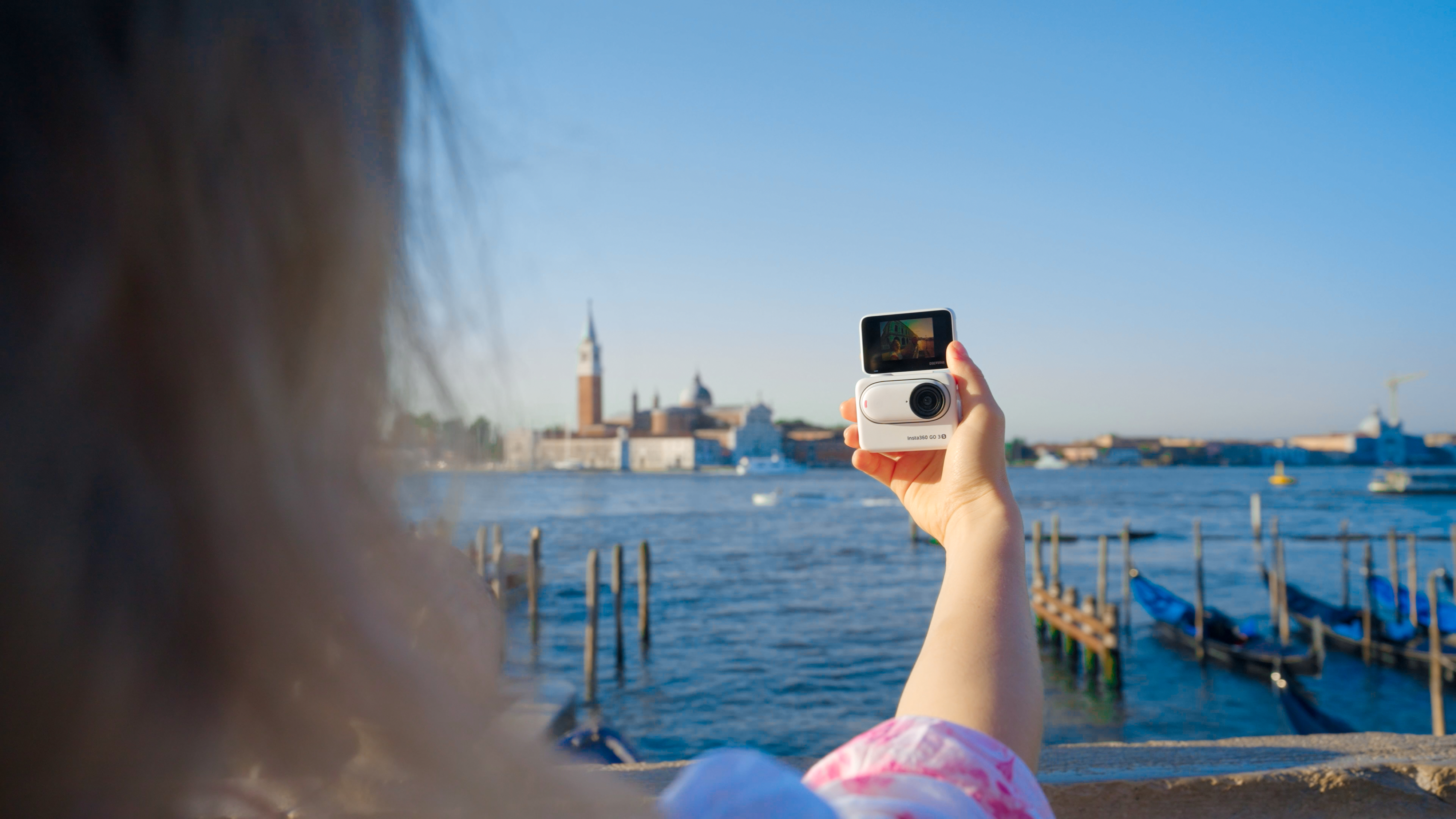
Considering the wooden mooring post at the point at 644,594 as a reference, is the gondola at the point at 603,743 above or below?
above

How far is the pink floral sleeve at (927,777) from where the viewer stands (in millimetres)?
386

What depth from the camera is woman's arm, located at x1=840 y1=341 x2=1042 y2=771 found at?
46cm

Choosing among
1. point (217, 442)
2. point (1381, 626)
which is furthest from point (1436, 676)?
point (217, 442)

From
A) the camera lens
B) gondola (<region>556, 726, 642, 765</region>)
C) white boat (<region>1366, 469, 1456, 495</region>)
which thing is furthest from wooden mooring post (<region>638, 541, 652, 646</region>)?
white boat (<region>1366, 469, 1456, 495</region>)

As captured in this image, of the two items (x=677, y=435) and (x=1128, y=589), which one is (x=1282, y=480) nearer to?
(x=677, y=435)

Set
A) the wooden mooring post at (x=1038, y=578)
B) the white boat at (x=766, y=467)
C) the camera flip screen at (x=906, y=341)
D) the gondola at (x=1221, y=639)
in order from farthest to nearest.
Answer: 1. the white boat at (x=766, y=467)
2. the wooden mooring post at (x=1038, y=578)
3. the gondola at (x=1221, y=639)
4. the camera flip screen at (x=906, y=341)

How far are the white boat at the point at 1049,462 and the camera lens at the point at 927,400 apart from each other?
71870mm

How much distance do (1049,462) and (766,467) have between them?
84.6ft

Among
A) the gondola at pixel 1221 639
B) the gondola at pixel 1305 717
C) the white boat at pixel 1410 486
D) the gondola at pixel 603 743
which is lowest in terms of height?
the white boat at pixel 1410 486

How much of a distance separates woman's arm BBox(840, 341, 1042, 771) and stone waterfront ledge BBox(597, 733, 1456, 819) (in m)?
0.63

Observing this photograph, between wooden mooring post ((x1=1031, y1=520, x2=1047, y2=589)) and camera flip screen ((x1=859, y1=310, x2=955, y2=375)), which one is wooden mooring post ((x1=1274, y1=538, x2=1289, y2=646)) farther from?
camera flip screen ((x1=859, y1=310, x2=955, y2=375))

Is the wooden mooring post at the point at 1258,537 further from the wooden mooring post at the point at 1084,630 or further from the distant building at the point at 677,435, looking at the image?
the distant building at the point at 677,435

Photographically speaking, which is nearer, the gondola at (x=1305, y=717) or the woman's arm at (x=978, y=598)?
the woman's arm at (x=978, y=598)

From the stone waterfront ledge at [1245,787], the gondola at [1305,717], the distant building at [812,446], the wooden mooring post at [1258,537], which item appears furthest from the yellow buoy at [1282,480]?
the stone waterfront ledge at [1245,787]
